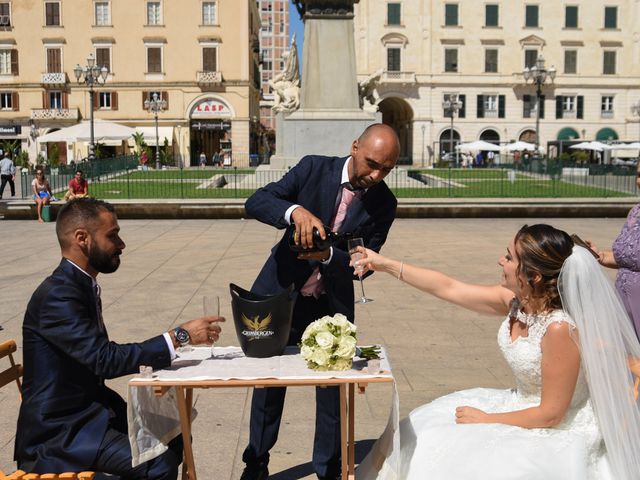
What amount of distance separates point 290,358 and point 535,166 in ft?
112

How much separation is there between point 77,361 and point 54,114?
6336cm

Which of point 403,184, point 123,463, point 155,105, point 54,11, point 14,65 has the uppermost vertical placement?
point 54,11

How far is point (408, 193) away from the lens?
952 inches

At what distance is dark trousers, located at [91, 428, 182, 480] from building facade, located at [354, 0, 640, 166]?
66.1m

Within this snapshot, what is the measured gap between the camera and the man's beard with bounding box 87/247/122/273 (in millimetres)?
3600

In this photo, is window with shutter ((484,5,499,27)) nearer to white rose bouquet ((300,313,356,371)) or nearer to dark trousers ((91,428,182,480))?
white rose bouquet ((300,313,356,371))

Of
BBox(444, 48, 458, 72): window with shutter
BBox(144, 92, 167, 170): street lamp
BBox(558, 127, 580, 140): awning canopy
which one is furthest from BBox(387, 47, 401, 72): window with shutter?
BBox(144, 92, 167, 170): street lamp

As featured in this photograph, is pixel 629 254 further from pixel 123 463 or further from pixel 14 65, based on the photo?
pixel 14 65

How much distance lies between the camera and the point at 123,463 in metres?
3.49

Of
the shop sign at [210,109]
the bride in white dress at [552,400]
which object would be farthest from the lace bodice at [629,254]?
the shop sign at [210,109]

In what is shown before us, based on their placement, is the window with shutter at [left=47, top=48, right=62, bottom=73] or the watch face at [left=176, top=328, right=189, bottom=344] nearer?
the watch face at [left=176, top=328, right=189, bottom=344]

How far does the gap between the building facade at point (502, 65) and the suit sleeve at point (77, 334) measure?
2605 inches

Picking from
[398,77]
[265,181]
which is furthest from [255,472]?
[398,77]

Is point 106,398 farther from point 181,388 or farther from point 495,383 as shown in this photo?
point 495,383
